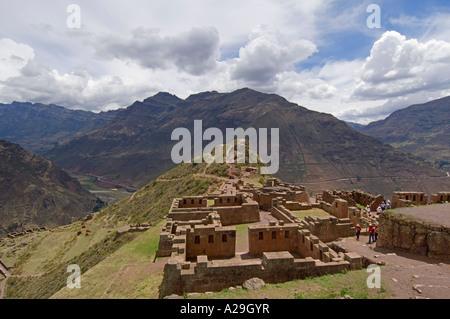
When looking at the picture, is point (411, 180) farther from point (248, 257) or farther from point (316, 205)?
point (248, 257)

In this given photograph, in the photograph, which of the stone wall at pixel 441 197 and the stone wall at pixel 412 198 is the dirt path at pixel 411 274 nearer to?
the stone wall at pixel 412 198

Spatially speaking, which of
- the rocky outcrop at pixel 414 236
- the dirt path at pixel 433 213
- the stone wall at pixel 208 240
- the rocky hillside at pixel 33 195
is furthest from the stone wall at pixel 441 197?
the rocky hillside at pixel 33 195

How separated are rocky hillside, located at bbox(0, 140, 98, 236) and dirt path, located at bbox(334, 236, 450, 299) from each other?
11307cm

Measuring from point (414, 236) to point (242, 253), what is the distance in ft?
31.4

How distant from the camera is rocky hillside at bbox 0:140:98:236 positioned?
10431 centimetres

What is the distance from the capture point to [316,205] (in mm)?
28938

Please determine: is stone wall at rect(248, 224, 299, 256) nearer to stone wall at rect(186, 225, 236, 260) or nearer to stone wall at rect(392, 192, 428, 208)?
stone wall at rect(186, 225, 236, 260)

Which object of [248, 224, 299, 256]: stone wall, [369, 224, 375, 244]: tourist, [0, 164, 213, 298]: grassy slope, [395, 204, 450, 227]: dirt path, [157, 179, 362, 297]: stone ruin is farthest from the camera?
[0, 164, 213, 298]: grassy slope

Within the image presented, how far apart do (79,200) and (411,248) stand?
152 meters

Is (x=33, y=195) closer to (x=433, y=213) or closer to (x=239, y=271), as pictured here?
(x=239, y=271)

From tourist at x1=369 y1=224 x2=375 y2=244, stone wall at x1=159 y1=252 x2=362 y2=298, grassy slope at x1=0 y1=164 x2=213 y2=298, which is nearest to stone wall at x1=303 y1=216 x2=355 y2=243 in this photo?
tourist at x1=369 y1=224 x2=375 y2=244

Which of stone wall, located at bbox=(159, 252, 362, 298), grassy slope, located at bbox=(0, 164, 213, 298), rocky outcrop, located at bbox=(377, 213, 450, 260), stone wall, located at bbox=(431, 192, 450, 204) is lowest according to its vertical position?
grassy slope, located at bbox=(0, 164, 213, 298)

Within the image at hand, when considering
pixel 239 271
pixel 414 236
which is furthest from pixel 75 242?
pixel 414 236
